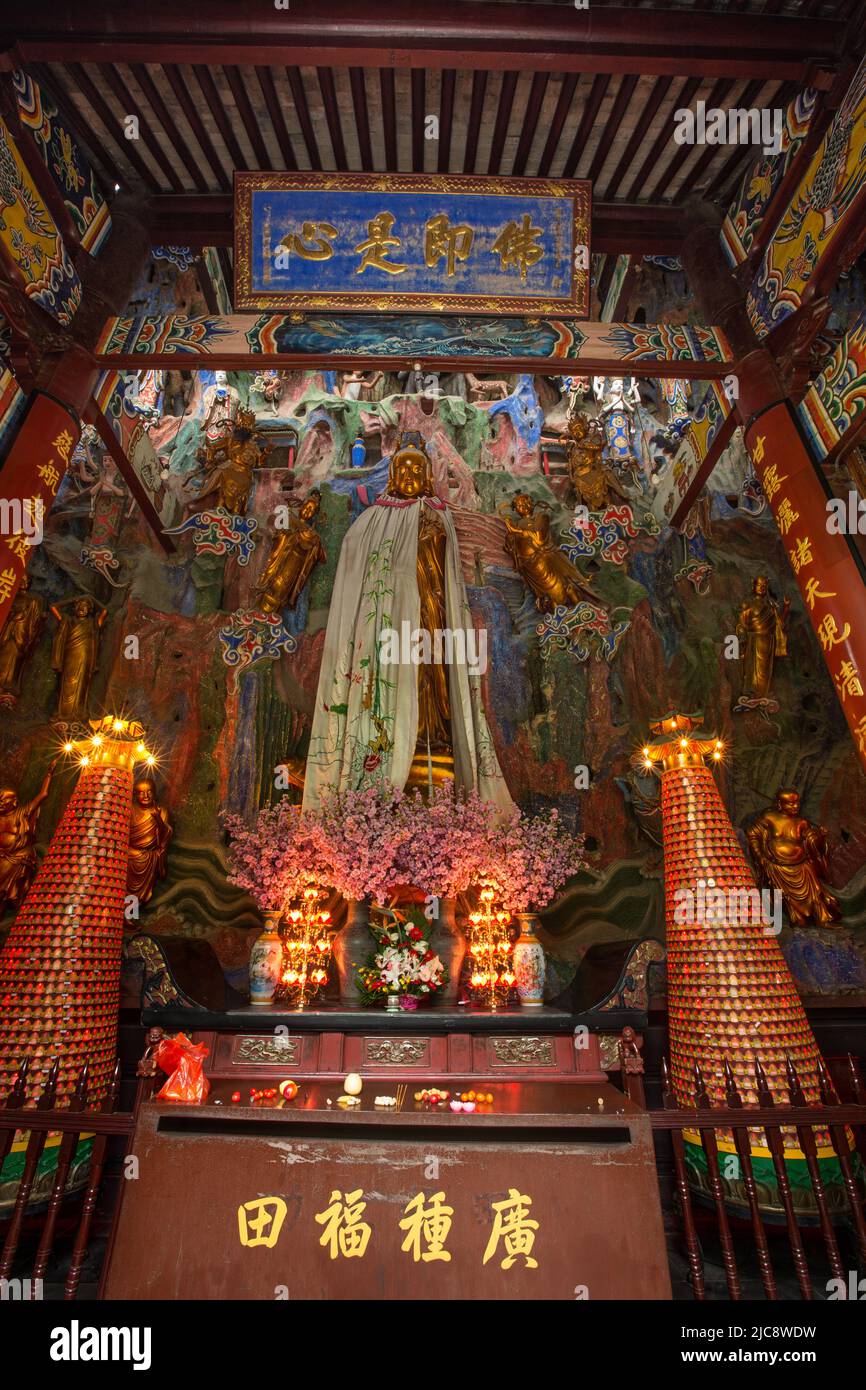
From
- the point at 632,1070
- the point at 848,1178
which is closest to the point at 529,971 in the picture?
the point at 632,1070

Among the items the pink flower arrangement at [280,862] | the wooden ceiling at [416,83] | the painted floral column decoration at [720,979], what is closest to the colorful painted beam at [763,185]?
the wooden ceiling at [416,83]

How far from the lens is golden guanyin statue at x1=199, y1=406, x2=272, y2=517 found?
7.90 metres

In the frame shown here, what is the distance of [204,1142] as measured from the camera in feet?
9.19

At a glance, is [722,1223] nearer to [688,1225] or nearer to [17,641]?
[688,1225]

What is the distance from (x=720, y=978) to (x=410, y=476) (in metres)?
4.91

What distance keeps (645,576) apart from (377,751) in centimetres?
352

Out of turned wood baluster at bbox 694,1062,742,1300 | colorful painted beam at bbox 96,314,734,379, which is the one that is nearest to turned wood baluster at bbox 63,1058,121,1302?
turned wood baluster at bbox 694,1062,742,1300

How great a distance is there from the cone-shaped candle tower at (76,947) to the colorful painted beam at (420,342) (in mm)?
3075

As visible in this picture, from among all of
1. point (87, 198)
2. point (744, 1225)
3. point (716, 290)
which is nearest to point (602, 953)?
point (744, 1225)

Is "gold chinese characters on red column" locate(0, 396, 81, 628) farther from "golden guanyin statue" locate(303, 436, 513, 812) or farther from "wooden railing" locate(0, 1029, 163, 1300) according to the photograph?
"wooden railing" locate(0, 1029, 163, 1300)

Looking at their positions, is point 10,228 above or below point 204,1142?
above

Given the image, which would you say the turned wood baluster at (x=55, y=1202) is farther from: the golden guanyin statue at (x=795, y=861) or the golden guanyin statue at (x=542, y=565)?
the golden guanyin statue at (x=542, y=565)
